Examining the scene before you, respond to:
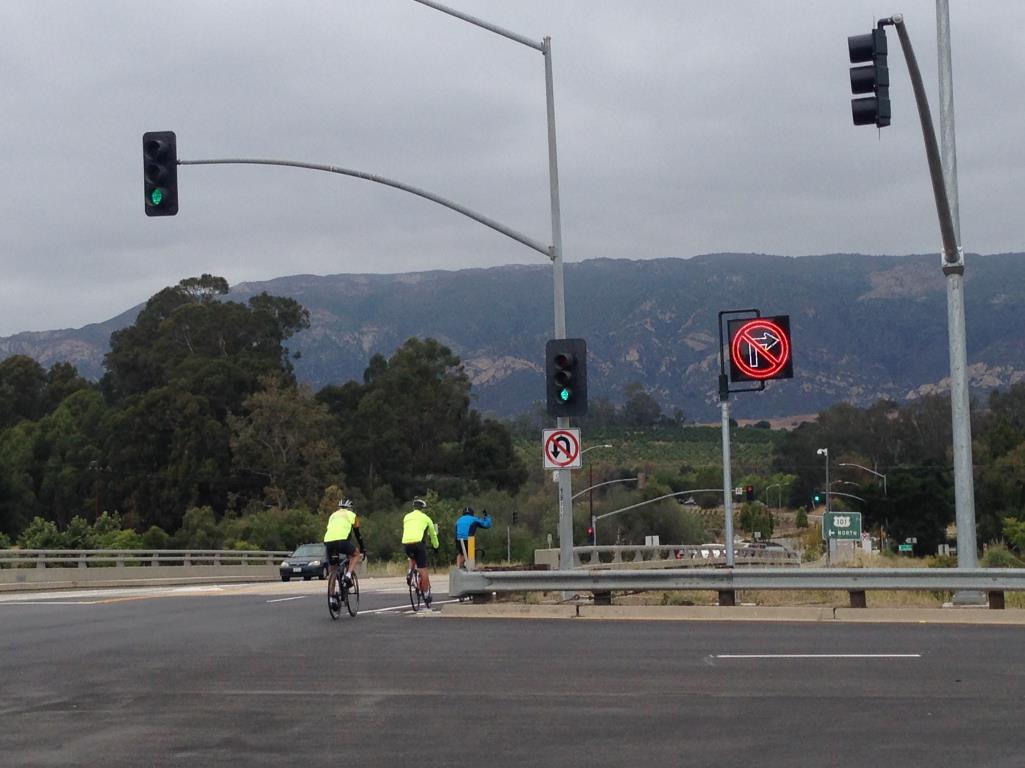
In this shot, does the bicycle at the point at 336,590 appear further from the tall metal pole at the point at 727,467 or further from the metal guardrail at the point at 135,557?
the metal guardrail at the point at 135,557

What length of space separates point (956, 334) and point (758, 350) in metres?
7.26

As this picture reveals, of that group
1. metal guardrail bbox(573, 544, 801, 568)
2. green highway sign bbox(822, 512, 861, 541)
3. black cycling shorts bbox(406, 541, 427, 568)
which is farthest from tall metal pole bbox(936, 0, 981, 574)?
green highway sign bbox(822, 512, 861, 541)

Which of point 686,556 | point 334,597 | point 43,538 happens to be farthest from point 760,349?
point 43,538

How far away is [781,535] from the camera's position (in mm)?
125062

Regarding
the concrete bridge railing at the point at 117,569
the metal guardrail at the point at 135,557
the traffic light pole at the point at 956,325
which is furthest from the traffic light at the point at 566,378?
the metal guardrail at the point at 135,557

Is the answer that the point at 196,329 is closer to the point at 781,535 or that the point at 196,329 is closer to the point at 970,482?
the point at 781,535

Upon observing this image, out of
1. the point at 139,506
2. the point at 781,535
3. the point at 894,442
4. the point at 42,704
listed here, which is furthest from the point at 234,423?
the point at 42,704

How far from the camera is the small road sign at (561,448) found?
23.5 metres

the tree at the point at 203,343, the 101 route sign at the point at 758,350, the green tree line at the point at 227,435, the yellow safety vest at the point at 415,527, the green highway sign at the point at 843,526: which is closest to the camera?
the yellow safety vest at the point at 415,527

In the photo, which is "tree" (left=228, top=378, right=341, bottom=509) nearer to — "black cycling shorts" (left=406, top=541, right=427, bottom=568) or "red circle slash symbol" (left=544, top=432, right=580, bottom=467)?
"black cycling shorts" (left=406, top=541, right=427, bottom=568)

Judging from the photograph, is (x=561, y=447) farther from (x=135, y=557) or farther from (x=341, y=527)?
(x=135, y=557)

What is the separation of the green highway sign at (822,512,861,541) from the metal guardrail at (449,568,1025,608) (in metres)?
33.7

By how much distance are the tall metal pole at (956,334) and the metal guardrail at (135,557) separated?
87.7 ft

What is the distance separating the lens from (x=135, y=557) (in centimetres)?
5094
